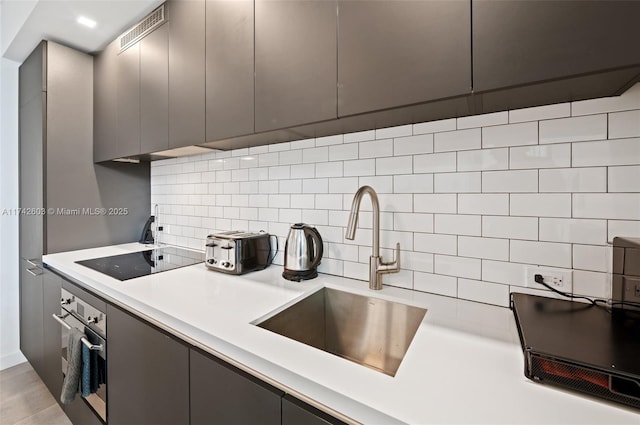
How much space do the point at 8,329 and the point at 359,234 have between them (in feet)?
9.90

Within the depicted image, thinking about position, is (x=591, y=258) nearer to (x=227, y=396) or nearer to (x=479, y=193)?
(x=479, y=193)

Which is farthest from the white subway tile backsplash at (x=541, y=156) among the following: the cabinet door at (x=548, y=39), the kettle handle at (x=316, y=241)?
the kettle handle at (x=316, y=241)

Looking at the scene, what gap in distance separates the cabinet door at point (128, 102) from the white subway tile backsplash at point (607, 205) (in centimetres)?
214

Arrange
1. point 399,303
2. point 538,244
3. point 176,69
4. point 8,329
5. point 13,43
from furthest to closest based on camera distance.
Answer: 1. point 8,329
2. point 13,43
3. point 176,69
4. point 399,303
5. point 538,244

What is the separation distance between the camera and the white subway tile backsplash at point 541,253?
0.90 metres

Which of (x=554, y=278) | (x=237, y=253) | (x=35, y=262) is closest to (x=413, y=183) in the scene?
(x=554, y=278)

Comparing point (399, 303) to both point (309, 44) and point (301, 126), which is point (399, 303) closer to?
point (301, 126)

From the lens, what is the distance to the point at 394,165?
1.21 metres

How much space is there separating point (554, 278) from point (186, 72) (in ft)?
5.87

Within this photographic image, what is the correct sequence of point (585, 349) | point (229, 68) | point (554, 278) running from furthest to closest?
point (229, 68) → point (554, 278) → point (585, 349)

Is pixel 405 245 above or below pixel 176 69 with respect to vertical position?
below

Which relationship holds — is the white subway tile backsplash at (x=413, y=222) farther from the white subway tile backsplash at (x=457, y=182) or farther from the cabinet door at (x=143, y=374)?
the cabinet door at (x=143, y=374)

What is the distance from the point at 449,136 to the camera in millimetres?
1078

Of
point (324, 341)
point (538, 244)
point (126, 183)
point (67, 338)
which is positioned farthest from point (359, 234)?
point (126, 183)
